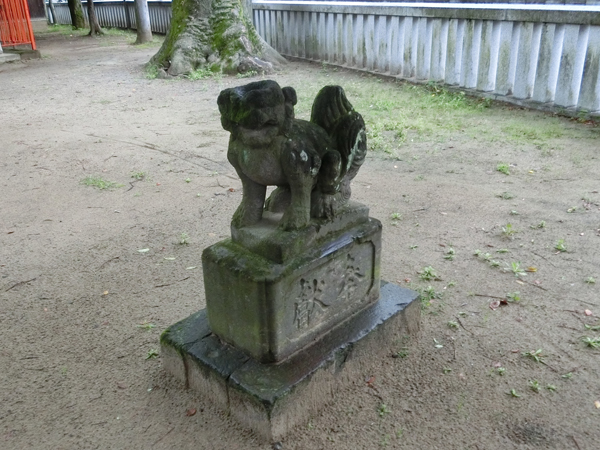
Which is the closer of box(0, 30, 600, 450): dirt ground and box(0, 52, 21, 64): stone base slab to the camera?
box(0, 30, 600, 450): dirt ground

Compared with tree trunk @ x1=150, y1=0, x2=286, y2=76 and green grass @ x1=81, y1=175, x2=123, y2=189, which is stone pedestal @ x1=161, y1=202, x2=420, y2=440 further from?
tree trunk @ x1=150, y1=0, x2=286, y2=76

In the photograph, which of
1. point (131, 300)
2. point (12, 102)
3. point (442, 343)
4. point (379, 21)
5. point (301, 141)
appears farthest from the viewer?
point (379, 21)

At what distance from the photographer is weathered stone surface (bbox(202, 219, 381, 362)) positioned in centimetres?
229

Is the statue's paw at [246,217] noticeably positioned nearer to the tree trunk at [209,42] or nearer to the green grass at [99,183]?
the green grass at [99,183]

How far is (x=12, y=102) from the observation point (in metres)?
8.94

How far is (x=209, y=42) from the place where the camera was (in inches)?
425

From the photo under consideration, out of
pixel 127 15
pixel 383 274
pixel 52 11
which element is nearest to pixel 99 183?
pixel 383 274

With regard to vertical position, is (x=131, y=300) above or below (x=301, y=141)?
below

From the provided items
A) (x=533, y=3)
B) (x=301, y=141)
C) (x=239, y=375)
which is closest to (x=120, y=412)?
(x=239, y=375)

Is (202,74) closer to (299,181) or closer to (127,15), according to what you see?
(299,181)

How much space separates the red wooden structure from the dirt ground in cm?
895

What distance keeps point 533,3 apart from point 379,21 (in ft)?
9.77

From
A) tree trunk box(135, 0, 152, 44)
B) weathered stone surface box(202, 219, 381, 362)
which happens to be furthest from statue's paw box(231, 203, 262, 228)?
tree trunk box(135, 0, 152, 44)

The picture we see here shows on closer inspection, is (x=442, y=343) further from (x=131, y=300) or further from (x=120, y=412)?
→ (x=131, y=300)
